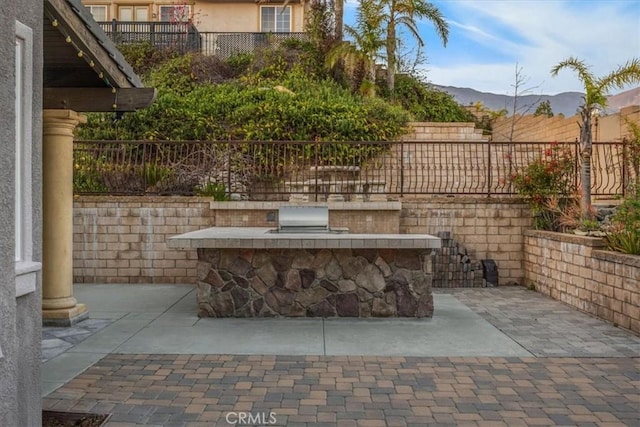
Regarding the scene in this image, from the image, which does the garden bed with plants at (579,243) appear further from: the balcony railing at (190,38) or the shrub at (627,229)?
the balcony railing at (190,38)

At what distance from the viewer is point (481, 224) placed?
940 cm

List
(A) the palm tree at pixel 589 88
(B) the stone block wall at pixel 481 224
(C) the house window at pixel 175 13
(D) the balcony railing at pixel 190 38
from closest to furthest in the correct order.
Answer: (A) the palm tree at pixel 589 88
(B) the stone block wall at pixel 481 224
(D) the balcony railing at pixel 190 38
(C) the house window at pixel 175 13

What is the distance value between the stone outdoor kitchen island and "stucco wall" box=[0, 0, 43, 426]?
3.37 meters

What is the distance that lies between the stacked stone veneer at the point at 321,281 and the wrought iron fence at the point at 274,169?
3262mm

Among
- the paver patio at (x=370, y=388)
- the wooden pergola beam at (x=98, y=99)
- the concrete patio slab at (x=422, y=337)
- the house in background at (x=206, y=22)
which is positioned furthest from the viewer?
the house in background at (x=206, y=22)

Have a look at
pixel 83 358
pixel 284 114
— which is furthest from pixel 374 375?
pixel 284 114

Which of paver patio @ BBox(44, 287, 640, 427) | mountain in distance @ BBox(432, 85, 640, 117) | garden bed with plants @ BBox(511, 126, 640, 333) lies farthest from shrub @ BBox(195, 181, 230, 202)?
mountain in distance @ BBox(432, 85, 640, 117)

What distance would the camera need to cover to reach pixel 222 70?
1809cm

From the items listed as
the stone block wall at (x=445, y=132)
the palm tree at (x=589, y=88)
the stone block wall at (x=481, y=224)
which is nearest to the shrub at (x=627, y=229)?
the palm tree at (x=589, y=88)

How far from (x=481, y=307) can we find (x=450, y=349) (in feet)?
7.86

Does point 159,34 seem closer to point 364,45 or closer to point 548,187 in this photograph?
point 364,45

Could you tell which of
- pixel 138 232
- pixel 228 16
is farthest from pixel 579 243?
pixel 228 16

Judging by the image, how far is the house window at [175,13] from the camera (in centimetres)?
2103

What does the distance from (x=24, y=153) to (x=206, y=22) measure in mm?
20876
